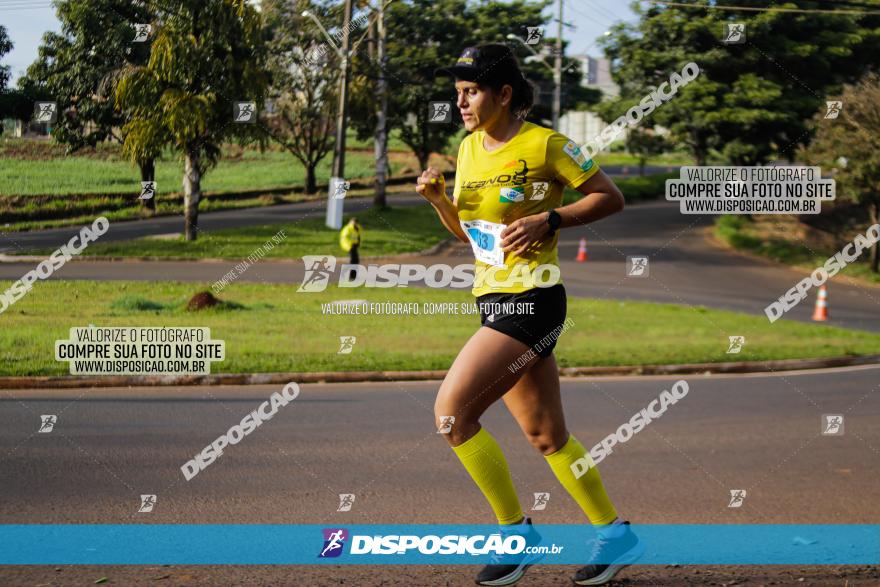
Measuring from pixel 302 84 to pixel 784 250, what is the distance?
16.4 metres

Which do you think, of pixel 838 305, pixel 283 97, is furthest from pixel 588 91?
pixel 838 305

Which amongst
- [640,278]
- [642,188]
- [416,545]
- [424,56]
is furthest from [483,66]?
[642,188]

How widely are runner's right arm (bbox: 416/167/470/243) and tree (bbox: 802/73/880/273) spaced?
27.0 meters

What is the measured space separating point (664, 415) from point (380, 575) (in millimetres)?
5581

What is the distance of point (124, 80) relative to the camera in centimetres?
1379

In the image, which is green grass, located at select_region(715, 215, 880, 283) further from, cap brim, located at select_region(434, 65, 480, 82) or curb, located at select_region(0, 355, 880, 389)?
cap brim, located at select_region(434, 65, 480, 82)

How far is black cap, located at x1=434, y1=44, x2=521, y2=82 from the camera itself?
4.12m

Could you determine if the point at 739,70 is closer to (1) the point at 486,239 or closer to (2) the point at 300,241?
(2) the point at 300,241

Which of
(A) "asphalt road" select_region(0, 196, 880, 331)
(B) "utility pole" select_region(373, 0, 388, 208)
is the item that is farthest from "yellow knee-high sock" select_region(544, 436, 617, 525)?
(B) "utility pole" select_region(373, 0, 388, 208)

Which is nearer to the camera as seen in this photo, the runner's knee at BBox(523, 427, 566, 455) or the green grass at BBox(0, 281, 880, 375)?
the runner's knee at BBox(523, 427, 566, 455)

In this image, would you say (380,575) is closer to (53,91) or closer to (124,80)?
(53,91)

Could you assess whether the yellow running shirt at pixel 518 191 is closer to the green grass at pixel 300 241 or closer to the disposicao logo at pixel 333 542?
the disposicao logo at pixel 333 542

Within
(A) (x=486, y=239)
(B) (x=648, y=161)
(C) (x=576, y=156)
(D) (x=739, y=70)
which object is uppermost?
(D) (x=739, y=70)

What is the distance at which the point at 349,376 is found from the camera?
38.4 feet
